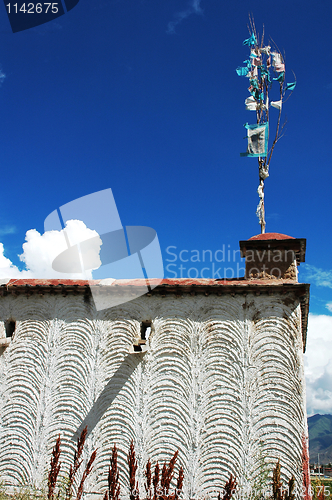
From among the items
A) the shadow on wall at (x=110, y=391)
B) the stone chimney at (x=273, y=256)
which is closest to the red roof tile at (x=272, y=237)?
the stone chimney at (x=273, y=256)

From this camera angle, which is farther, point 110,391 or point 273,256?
point 273,256

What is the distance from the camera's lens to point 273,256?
1403 cm

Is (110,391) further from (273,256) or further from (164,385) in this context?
(273,256)

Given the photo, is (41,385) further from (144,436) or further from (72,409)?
(144,436)

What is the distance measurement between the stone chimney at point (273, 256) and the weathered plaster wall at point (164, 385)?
2.42 meters

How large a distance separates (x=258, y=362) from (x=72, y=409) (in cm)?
589

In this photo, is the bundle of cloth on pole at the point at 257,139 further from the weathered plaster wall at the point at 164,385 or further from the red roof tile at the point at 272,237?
the weathered plaster wall at the point at 164,385

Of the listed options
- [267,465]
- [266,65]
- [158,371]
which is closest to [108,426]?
[158,371]

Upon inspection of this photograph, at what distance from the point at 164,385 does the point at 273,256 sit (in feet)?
21.5

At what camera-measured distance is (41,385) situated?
11.5m

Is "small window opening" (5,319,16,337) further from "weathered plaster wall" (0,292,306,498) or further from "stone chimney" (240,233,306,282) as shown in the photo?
"stone chimney" (240,233,306,282)

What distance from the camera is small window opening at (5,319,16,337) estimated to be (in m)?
12.6

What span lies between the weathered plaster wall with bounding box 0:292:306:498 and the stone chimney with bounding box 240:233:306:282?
2419 millimetres

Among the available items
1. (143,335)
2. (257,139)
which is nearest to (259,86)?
(257,139)
